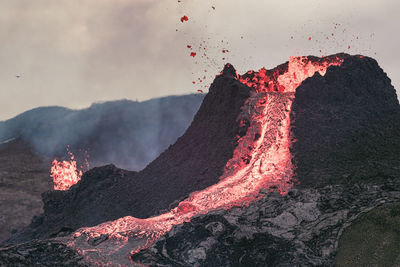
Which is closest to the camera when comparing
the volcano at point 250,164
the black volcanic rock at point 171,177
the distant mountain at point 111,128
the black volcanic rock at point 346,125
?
the volcano at point 250,164

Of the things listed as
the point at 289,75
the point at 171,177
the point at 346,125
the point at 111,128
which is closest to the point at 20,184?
the point at 111,128

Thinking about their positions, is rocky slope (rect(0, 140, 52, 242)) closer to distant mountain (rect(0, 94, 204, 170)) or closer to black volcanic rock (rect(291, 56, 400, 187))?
distant mountain (rect(0, 94, 204, 170))

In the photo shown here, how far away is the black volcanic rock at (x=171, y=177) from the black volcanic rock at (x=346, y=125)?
546 centimetres

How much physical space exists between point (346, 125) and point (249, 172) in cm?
761

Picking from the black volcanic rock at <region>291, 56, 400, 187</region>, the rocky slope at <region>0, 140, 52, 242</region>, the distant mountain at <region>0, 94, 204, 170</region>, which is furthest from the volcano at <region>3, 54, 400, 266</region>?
the distant mountain at <region>0, 94, 204, 170</region>

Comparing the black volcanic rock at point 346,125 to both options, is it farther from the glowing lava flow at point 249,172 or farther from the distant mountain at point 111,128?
the distant mountain at point 111,128

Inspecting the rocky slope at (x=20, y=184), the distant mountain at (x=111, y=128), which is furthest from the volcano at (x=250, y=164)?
the distant mountain at (x=111, y=128)

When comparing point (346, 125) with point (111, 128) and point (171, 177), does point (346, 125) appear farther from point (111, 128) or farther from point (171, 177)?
point (111, 128)

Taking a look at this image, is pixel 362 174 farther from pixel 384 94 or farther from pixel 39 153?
pixel 39 153

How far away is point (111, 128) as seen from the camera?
120 metres

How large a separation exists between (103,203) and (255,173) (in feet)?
52.9

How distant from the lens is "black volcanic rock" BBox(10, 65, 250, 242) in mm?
32125

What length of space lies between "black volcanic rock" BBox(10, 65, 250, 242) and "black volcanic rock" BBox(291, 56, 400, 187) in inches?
215

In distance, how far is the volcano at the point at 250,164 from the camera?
76.1ft
